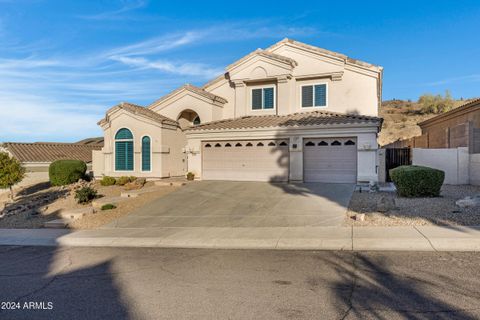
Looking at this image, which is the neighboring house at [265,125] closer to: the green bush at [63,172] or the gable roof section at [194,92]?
the gable roof section at [194,92]

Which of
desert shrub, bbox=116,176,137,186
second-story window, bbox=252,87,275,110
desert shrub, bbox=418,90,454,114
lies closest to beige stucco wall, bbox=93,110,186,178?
desert shrub, bbox=116,176,137,186

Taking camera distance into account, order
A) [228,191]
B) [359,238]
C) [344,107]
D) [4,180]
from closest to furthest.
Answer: [359,238] < [228,191] < [4,180] < [344,107]

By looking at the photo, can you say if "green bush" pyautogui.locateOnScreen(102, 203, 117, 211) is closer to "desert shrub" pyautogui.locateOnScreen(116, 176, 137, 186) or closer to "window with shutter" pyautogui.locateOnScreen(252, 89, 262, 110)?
"desert shrub" pyautogui.locateOnScreen(116, 176, 137, 186)

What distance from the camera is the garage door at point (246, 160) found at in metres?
20.4

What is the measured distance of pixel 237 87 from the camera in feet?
79.3

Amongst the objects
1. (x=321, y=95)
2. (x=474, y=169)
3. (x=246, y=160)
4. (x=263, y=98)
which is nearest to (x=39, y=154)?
(x=246, y=160)

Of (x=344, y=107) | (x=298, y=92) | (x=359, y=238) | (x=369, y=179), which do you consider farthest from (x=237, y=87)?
(x=359, y=238)

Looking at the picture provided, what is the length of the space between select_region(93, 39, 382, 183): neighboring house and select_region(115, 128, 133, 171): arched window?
0.07 metres

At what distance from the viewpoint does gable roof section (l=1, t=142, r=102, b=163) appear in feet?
89.1

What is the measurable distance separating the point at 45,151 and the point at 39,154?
3.14 feet

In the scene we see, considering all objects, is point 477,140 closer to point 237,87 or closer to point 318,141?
point 318,141

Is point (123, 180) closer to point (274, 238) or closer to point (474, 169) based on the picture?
point (274, 238)

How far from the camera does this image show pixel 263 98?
23.9m

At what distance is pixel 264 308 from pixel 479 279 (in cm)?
386
